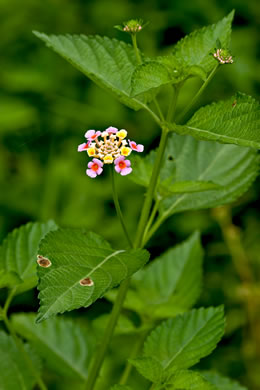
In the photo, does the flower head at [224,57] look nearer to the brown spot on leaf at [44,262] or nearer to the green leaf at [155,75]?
the green leaf at [155,75]

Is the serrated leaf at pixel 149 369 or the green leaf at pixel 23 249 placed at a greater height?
the green leaf at pixel 23 249

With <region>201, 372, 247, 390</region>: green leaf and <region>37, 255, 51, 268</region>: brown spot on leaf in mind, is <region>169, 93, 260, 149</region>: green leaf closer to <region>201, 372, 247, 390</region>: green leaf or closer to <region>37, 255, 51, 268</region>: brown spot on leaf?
<region>37, 255, 51, 268</region>: brown spot on leaf

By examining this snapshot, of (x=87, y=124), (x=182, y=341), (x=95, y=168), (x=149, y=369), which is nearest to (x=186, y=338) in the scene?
(x=182, y=341)

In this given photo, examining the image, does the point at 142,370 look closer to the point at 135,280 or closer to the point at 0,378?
the point at 0,378

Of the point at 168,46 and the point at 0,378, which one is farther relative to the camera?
the point at 168,46

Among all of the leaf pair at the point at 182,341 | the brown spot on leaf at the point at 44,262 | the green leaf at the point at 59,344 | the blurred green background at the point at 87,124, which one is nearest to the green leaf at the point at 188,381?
the leaf pair at the point at 182,341

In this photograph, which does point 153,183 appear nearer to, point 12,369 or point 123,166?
point 123,166

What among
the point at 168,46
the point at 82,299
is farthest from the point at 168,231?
the point at 82,299
